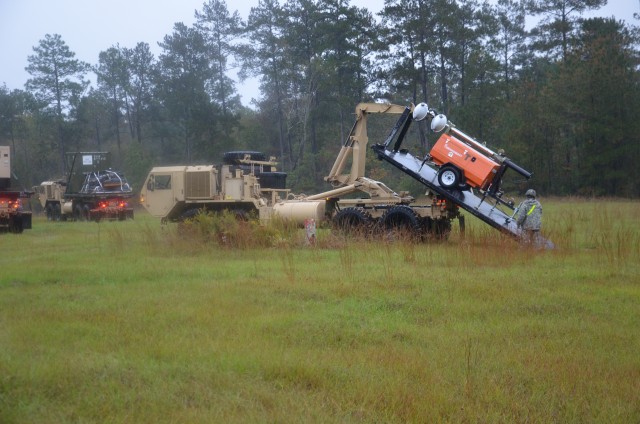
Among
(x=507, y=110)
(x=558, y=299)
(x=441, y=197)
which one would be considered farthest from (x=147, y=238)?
(x=507, y=110)

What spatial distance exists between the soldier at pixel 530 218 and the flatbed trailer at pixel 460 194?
0.17m

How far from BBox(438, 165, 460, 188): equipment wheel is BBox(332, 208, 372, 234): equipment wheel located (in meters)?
2.23

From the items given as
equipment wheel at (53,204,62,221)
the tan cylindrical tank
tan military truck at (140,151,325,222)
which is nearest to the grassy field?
the tan cylindrical tank

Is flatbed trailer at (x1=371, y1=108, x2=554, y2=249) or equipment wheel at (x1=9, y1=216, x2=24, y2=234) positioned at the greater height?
flatbed trailer at (x1=371, y1=108, x2=554, y2=249)

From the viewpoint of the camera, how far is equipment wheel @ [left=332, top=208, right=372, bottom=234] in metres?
19.3

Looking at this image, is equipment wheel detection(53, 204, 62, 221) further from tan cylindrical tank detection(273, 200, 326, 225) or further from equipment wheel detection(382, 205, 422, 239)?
equipment wheel detection(382, 205, 422, 239)

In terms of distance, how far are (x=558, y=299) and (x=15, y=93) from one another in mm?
52240

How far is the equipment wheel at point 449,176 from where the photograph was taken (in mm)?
18391

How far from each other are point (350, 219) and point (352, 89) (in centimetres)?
2408

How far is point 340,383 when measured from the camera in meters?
6.44

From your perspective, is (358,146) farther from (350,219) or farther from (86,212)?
(86,212)

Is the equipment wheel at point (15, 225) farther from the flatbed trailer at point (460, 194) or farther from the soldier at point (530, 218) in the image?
the soldier at point (530, 218)

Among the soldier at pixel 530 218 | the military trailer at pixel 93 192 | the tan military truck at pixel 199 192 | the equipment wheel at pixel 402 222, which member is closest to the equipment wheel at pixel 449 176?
the equipment wheel at pixel 402 222

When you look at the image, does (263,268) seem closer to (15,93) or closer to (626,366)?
(626,366)
